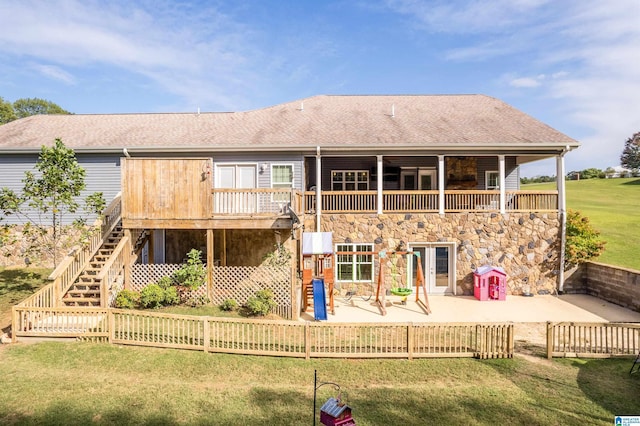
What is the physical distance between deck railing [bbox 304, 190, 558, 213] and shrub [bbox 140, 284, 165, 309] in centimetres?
643

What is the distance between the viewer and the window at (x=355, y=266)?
47.9ft

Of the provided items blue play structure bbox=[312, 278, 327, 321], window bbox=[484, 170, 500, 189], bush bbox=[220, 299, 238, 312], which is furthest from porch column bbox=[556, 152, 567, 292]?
bush bbox=[220, 299, 238, 312]

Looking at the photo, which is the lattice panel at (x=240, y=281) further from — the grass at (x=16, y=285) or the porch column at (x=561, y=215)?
the porch column at (x=561, y=215)

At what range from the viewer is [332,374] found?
7336 mm

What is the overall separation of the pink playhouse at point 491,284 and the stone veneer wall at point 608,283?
3029 mm

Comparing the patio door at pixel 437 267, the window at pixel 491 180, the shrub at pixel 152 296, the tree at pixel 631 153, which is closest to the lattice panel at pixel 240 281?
the shrub at pixel 152 296

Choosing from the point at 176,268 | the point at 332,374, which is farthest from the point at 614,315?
the point at 176,268

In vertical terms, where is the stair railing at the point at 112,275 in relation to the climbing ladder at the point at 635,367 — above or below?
above

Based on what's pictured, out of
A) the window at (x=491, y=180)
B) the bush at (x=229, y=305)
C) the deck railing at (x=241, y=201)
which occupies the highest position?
the window at (x=491, y=180)

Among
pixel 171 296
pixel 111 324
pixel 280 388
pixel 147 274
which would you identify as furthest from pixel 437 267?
pixel 111 324

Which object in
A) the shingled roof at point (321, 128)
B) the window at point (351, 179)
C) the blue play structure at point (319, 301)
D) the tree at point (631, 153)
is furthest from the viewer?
the tree at point (631, 153)

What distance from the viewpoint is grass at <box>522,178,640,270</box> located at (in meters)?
18.8

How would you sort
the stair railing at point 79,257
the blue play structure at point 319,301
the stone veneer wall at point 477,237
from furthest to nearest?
the stone veneer wall at point 477,237
the blue play structure at point 319,301
the stair railing at point 79,257

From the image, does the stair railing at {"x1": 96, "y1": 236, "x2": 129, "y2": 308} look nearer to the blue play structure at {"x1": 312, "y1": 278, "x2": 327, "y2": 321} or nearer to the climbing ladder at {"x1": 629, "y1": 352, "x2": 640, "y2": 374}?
the blue play structure at {"x1": 312, "y1": 278, "x2": 327, "y2": 321}
